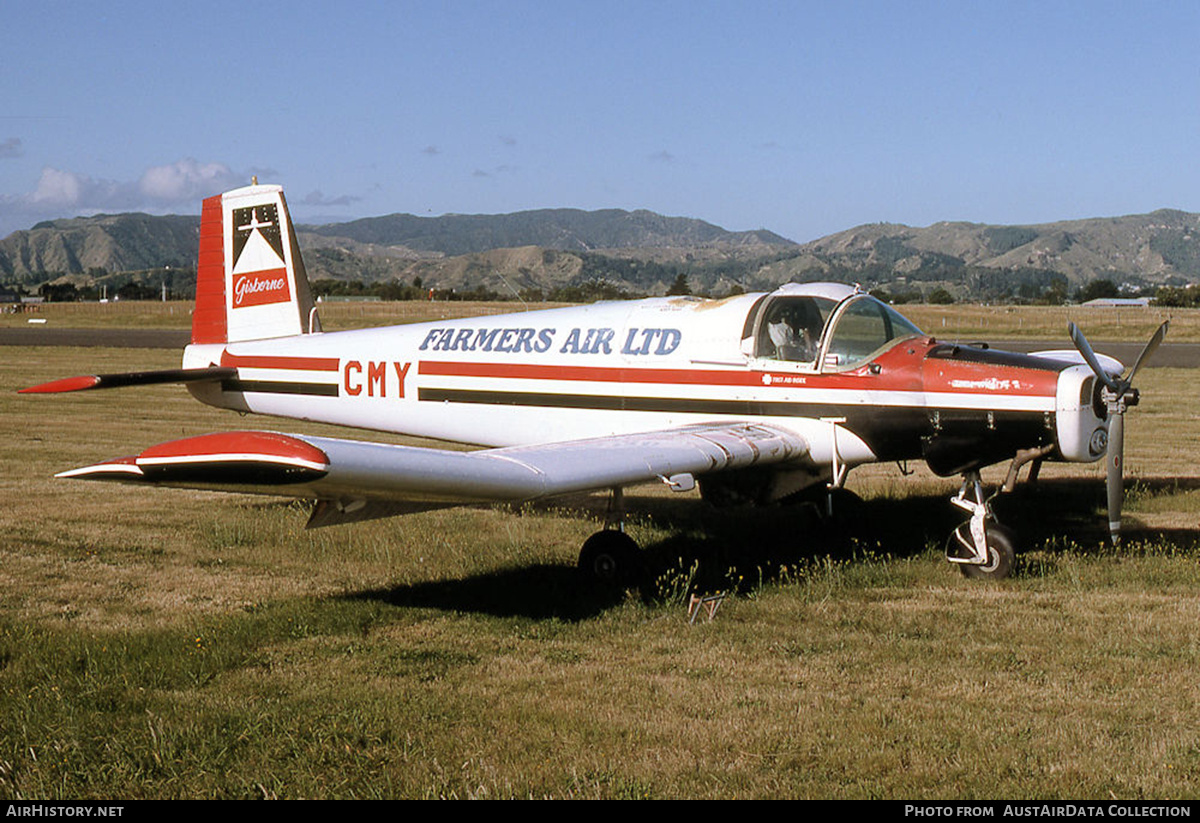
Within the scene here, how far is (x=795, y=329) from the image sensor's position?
32.2 ft

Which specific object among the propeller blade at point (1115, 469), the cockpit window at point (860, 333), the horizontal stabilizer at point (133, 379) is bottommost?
the propeller blade at point (1115, 469)

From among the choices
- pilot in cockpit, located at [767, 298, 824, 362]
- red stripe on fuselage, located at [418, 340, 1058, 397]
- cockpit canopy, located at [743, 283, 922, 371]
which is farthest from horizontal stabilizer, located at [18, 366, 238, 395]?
pilot in cockpit, located at [767, 298, 824, 362]

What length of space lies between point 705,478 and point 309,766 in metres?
5.23

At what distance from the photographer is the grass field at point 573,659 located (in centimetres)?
528

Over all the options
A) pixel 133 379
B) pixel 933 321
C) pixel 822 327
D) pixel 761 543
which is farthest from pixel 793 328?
pixel 933 321

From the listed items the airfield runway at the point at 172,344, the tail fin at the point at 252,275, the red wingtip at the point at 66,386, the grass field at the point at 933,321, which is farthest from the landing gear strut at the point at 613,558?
the grass field at the point at 933,321

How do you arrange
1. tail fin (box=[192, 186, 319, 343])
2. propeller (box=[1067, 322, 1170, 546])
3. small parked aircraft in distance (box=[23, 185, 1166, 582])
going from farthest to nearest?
tail fin (box=[192, 186, 319, 343])
propeller (box=[1067, 322, 1170, 546])
small parked aircraft in distance (box=[23, 185, 1166, 582])

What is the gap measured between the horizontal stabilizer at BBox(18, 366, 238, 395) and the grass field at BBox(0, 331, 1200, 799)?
142 centimetres

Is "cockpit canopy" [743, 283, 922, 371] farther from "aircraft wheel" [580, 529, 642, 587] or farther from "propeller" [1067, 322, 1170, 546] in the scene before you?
"aircraft wheel" [580, 529, 642, 587]

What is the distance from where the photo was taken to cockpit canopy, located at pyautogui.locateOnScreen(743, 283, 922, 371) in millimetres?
9477

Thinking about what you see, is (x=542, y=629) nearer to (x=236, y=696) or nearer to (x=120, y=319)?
(x=236, y=696)

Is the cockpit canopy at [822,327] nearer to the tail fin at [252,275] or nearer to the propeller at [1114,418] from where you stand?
the propeller at [1114,418]

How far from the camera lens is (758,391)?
9.77m

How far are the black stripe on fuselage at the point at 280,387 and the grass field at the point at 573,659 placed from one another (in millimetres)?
1283
